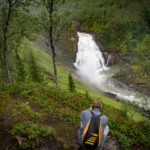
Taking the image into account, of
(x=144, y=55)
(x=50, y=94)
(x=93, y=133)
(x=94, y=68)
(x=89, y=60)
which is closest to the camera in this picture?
(x=93, y=133)

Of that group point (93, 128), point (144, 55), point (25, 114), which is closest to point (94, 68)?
point (144, 55)

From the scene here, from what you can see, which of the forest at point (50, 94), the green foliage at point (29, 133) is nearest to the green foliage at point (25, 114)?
the forest at point (50, 94)

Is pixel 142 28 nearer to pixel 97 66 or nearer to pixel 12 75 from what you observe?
pixel 97 66

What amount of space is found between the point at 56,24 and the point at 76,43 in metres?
45.4

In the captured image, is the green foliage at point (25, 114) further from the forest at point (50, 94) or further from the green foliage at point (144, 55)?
the green foliage at point (144, 55)

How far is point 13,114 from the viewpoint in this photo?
1274 centimetres

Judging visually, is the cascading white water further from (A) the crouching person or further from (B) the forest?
(A) the crouching person

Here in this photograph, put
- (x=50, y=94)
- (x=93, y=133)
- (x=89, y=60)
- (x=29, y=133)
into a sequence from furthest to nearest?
(x=89, y=60) → (x=50, y=94) → (x=29, y=133) → (x=93, y=133)

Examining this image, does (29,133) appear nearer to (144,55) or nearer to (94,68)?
(144,55)

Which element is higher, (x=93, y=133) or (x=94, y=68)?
(x=93, y=133)

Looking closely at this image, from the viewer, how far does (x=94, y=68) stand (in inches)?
2514

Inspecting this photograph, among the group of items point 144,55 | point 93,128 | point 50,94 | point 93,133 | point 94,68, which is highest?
point 93,128

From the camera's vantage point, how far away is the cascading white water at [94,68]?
52616 mm

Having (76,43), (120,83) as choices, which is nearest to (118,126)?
(120,83)
